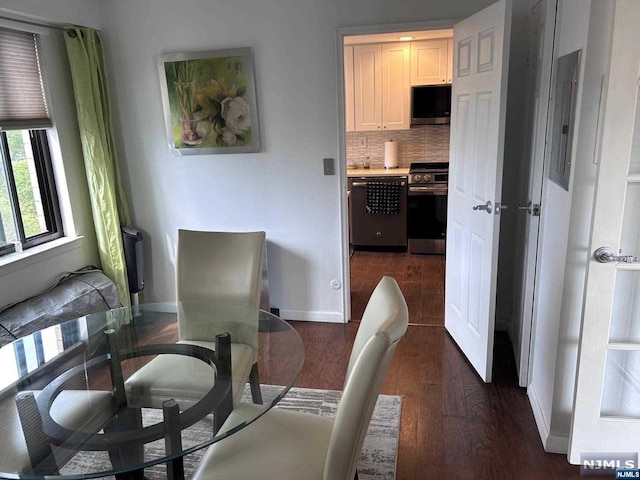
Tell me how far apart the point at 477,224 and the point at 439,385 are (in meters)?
0.93

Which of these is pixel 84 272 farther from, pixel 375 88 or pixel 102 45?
pixel 375 88

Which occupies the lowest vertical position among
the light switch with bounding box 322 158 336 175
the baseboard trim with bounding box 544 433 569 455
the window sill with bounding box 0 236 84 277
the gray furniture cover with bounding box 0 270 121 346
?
the baseboard trim with bounding box 544 433 569 455

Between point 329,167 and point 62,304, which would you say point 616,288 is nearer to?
point 329,167

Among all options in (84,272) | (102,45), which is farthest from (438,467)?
(102,45)

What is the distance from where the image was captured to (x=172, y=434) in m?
1.48

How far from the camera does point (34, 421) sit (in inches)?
61.2

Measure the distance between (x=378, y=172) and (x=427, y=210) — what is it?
0.68 m

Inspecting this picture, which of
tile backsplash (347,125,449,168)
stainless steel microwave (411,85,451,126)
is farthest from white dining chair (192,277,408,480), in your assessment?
tile backsplash (347,125,449,168)

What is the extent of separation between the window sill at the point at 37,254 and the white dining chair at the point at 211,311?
111 centimetres

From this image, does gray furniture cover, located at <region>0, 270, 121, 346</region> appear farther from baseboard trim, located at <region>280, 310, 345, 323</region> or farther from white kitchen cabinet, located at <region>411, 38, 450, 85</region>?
white kitchen cabinet, located at <region>411, 38, 450, 85</region>

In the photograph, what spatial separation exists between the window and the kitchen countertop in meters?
2.91

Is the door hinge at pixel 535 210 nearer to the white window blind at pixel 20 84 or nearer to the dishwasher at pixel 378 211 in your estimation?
the dishwasher at pixel 378 211

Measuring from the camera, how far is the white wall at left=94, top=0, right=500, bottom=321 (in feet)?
10.3

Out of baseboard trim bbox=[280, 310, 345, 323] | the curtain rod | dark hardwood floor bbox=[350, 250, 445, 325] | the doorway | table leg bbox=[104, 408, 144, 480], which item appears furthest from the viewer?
the doorway
